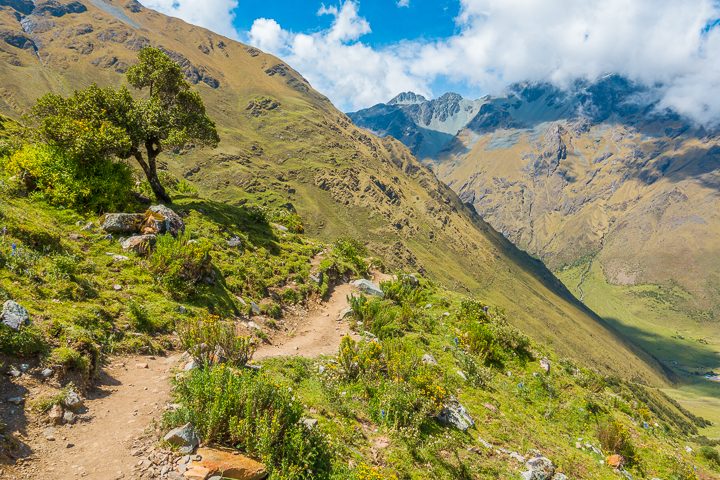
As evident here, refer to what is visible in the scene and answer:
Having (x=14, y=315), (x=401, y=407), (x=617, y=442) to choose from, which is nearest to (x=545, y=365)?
(x=617, y=442)

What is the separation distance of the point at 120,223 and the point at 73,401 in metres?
11.6

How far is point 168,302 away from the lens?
15352 millimetres

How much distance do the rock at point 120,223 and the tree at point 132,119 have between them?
3524mm

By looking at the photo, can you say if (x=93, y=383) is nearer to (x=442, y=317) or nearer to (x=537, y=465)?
(x=537, y=465)

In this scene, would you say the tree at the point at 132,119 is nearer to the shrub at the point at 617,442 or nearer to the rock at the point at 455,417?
the rock at the point at 455,417

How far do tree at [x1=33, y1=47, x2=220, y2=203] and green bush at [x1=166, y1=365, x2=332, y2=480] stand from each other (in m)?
16.1

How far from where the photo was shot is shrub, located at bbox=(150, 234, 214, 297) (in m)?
16.5

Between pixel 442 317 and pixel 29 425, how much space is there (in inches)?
758

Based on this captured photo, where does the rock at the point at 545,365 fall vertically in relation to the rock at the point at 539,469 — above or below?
above

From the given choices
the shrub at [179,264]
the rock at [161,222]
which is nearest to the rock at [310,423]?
the shrub at [179,264]

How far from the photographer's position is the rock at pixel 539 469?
10823 mm

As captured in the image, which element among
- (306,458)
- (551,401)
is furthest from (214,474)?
(551,401)

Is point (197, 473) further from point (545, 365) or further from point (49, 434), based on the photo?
point (545, 365)

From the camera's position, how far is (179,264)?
55.3 ft
